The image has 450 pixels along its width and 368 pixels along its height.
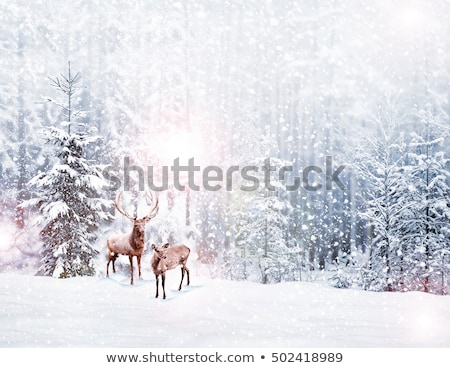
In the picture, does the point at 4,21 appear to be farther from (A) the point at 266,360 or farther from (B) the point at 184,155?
(A) the point at 266,360

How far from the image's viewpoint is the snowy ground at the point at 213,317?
622cm

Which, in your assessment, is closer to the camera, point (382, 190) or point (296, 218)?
point (382, 190)

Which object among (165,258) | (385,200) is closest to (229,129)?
(385,200)

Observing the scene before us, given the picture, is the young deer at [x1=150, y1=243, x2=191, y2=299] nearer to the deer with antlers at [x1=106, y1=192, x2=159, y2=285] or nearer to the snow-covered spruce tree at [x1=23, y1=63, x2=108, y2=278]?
the deer with antlers at [x1=106, y1=192, x2=159, y2=285]

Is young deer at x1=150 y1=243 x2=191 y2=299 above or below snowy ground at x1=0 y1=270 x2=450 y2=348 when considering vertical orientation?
above

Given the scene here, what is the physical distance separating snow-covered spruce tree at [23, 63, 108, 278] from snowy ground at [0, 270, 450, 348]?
3.00 metres

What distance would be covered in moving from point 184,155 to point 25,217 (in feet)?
21.9

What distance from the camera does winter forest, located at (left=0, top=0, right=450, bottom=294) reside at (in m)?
12.4

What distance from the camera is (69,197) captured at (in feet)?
36.1

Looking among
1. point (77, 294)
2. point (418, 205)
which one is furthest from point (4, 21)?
point (418, 205)

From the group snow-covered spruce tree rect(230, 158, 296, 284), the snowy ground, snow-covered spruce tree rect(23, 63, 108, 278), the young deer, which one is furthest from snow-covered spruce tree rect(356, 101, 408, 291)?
snow-covered spruce tree rect(23, 63, 108, 278)

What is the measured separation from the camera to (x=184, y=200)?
52.7 feet

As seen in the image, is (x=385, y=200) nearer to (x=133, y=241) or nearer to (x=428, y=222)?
(x=428, y=222)

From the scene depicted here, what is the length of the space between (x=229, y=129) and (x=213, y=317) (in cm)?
1253
